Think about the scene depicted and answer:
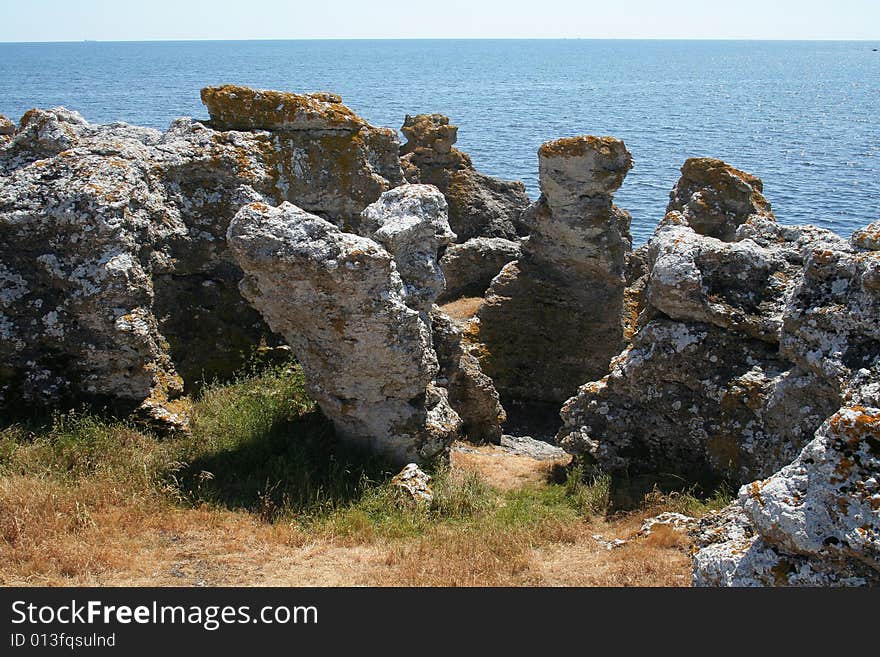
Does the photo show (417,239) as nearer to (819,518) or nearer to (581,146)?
(581,146)

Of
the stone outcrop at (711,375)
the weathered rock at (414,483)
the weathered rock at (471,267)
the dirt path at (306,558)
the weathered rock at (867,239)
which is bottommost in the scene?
the weathered rock at (471,267)

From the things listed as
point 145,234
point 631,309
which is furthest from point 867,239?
point 631,309

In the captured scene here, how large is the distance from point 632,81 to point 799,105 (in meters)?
55.0

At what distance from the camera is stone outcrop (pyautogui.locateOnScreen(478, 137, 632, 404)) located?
17969 millimetres

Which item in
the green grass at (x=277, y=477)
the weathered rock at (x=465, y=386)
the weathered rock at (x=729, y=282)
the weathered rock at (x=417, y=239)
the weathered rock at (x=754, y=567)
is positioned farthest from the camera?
the weathered rock at (x=465, y=386)

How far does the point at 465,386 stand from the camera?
567 inches

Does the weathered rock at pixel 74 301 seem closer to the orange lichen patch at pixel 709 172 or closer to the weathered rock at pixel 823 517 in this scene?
the weathered rock at pixel 823 517

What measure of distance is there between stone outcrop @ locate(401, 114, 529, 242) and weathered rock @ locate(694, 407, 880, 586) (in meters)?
22.8

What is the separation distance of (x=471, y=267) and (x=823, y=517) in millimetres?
19047

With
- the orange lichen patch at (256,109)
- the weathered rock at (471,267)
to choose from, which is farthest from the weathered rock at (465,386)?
the weathered rock at (471,267)

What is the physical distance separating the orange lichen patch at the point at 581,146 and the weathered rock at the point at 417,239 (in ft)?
20.0

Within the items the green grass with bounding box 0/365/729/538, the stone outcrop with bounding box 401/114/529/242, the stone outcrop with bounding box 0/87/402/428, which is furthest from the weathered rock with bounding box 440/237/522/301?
the green grass with bounding box 0/365/729/538

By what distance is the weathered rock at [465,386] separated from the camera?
13781mm

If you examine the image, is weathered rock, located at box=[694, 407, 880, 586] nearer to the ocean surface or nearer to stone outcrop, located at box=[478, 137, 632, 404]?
stone outcrop, located at box=[478, 137, 632, 404]
